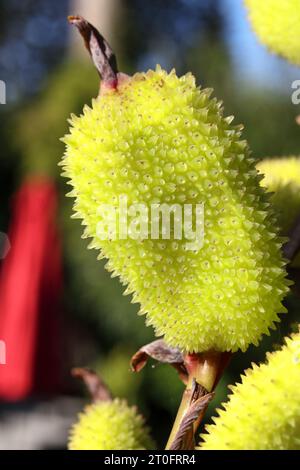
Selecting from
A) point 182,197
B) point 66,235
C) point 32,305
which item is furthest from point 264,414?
point 32,305

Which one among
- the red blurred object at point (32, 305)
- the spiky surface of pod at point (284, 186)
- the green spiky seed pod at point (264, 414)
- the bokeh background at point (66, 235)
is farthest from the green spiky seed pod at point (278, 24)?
the red blurred object at point (32, 305)

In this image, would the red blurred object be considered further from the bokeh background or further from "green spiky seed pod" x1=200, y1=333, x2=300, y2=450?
"green spiky seed pod" x1=200, y1=333, x2=300, y2=450

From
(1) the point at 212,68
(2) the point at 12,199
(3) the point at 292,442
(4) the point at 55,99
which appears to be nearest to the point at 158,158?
(3) the point at 292,442

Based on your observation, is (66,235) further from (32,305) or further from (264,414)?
(264,414)

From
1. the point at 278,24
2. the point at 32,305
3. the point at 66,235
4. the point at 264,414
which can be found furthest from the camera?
the point at 32,305

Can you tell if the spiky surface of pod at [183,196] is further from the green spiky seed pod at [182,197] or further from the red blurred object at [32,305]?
the red blurred object at [32,305]

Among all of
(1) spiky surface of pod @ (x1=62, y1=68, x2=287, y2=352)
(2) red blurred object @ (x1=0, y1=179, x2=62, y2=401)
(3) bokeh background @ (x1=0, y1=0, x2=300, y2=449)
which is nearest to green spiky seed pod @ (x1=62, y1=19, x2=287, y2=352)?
(1) spiky surface of pod @ (x1=62, y1=68, x2=287, y2=352)
